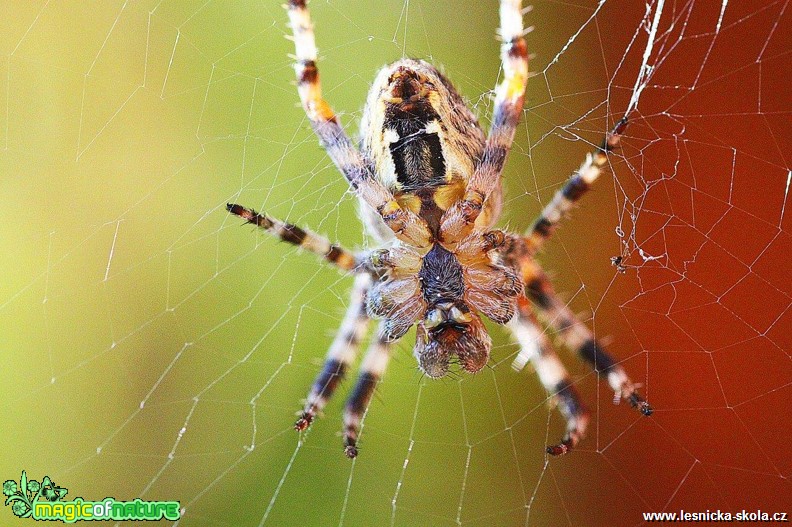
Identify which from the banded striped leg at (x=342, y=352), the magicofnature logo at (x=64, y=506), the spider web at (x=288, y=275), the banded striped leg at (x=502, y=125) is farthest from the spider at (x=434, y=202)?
the magicofnature logo at (x=64, y=506)

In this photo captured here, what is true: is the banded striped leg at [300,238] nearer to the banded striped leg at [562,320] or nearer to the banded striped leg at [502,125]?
the banded striped leg at [502,125]

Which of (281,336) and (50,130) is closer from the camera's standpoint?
(50,130)

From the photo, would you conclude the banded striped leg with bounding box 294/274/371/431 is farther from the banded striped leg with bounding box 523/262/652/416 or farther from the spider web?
the banded striped leg with bounding box 523/262/652/416

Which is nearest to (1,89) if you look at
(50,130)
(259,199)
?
(50,130)

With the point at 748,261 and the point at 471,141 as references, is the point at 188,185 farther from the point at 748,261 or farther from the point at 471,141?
the point at 748,261

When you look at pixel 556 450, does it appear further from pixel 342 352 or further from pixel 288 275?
pixel 288 275

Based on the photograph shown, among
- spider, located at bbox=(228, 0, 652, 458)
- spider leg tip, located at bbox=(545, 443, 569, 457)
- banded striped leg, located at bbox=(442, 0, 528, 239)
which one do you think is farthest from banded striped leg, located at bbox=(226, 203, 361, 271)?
spider leg tip, located at bbox=(545, 443, 569, 457)
